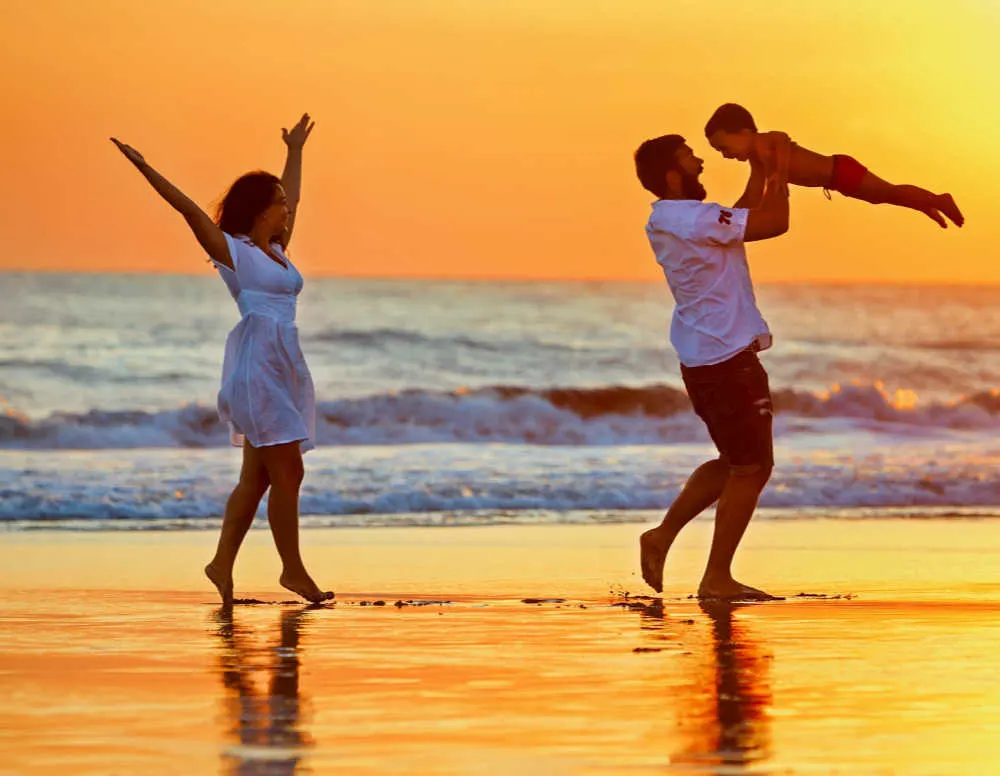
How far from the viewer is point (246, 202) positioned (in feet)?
27.0

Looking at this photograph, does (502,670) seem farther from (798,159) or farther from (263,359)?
(798,159)

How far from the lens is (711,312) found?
311 inches

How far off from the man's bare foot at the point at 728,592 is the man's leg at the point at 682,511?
23 centimetres

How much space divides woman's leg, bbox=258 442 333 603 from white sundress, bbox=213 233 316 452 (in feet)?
0.17

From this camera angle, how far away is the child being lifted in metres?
7.80

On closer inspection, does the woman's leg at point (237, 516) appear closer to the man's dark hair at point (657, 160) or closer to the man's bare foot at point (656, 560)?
the man's bare foot at point (656, 560)

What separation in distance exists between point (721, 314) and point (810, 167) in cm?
65

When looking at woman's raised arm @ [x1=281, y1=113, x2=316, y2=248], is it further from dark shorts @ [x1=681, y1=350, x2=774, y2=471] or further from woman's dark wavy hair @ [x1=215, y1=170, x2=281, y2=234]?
dark shorts @ [x1=681, y1=350, x2=774, y2=471]

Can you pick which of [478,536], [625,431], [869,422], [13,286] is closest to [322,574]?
[478,536]

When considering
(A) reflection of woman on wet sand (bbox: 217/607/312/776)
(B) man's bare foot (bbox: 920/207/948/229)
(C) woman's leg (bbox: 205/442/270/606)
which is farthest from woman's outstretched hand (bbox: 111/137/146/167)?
(B) man's bare foot (bbox: 920/207/948/229)

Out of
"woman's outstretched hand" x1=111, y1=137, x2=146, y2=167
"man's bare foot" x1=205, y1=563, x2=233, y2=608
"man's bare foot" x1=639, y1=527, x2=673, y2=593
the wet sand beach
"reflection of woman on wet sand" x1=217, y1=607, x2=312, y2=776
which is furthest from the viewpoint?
"man's bare foot" x1=639, y1=527, x2=673, y2=593

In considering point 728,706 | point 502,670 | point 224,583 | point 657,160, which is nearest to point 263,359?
point 224,583

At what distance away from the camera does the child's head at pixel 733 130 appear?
785cm

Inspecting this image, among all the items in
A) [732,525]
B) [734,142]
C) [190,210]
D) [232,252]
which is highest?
[734,142]
